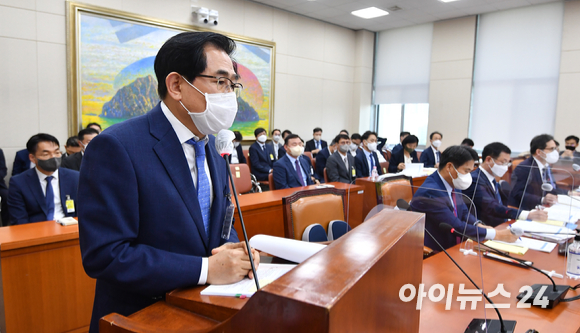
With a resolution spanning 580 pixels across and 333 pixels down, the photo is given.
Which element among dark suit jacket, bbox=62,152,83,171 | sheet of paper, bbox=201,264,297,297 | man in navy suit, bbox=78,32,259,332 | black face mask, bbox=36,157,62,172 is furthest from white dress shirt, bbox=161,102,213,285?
dark suit jacket, bbox=62,152,83,171

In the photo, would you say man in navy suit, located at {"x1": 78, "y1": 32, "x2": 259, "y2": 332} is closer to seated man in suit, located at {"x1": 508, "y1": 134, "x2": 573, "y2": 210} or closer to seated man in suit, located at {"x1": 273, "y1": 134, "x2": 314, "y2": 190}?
seated man in suit, located at {"x1": 508, "y1": 134, "x2": 573, "y2": 210}

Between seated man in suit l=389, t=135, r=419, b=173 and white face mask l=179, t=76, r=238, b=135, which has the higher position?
white face mask l=179, t=76, r=238, b=135

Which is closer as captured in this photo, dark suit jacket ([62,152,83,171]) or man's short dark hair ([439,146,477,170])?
man's short dark hair ([439,146,477,170])

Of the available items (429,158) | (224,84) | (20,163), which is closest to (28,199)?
(20,163)

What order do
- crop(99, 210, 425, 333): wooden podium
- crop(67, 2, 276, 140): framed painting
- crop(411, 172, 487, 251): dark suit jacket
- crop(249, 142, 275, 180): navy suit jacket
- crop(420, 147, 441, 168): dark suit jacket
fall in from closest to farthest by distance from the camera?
crop(99, 210, 425, 333): wooden podium, crop(411, 172, 487, 251): dark suit jacket, crop(67, 2, 276, 140): framed painting, crop(249, 142, 275, 180): navy suit jacket, crop(420, 147, 441, 168): dark suit jacket

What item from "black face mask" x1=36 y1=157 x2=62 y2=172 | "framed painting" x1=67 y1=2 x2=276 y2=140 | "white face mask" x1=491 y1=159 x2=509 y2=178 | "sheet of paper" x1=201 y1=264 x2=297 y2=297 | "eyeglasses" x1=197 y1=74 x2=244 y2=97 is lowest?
"sheet of paper" x1=201 y1=264 x2=297 y2=297

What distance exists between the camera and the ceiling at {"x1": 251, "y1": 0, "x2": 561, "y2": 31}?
782 centimetres

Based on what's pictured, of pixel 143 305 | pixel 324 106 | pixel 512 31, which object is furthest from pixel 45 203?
pixel 512 31

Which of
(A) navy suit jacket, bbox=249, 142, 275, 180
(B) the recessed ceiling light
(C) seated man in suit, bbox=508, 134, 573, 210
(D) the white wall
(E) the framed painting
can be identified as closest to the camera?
(C) seated man in suit, bbox=508, 134, 573, 210

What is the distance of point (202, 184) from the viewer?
3.61 feet

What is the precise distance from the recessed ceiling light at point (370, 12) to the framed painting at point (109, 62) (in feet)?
13.0

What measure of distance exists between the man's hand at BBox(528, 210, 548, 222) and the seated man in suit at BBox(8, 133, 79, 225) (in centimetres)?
332

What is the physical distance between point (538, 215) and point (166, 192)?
245 centimetres

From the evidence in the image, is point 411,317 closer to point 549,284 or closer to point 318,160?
point 549,284
